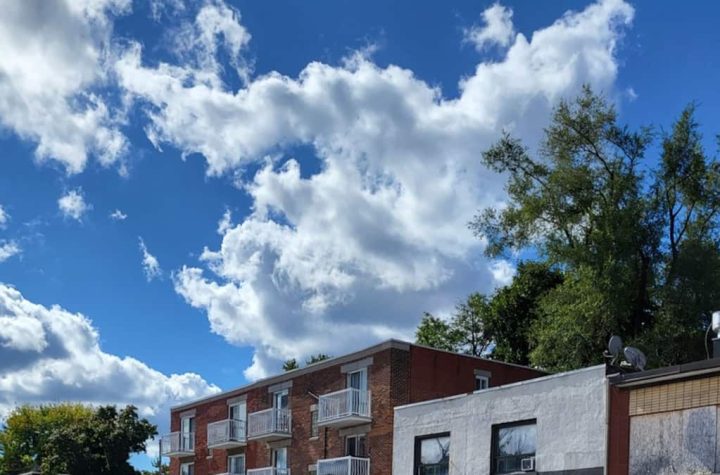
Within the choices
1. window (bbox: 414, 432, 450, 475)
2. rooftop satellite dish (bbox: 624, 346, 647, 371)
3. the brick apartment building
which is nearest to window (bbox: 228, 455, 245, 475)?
the brick apartment building

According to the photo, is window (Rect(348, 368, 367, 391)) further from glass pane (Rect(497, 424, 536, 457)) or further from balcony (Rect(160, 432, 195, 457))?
balcony (Rect(160, 432, 195, 457))

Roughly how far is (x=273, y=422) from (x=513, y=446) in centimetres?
1625

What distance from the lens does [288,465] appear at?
39.9m

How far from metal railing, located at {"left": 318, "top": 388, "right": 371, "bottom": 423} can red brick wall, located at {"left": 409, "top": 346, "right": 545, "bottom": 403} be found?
7.18 ft

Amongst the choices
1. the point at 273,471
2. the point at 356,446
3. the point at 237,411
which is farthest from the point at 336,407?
the point at 237,411

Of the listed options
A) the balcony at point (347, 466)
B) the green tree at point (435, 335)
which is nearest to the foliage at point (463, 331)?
the green tree at point (435, 335)

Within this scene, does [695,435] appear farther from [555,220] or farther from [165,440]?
[165,440]

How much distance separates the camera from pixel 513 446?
86.3 ft

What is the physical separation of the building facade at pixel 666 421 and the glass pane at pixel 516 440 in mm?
3412

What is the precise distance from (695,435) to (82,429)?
2046 inches

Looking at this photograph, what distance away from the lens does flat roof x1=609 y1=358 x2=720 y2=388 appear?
2049 cm

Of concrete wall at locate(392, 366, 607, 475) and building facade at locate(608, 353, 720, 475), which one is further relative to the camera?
concrete wall at locate(392, 366, 607, 475)

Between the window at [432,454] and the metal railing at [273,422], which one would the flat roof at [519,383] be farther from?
the metal railing at [273,422]

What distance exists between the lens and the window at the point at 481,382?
119 feet
